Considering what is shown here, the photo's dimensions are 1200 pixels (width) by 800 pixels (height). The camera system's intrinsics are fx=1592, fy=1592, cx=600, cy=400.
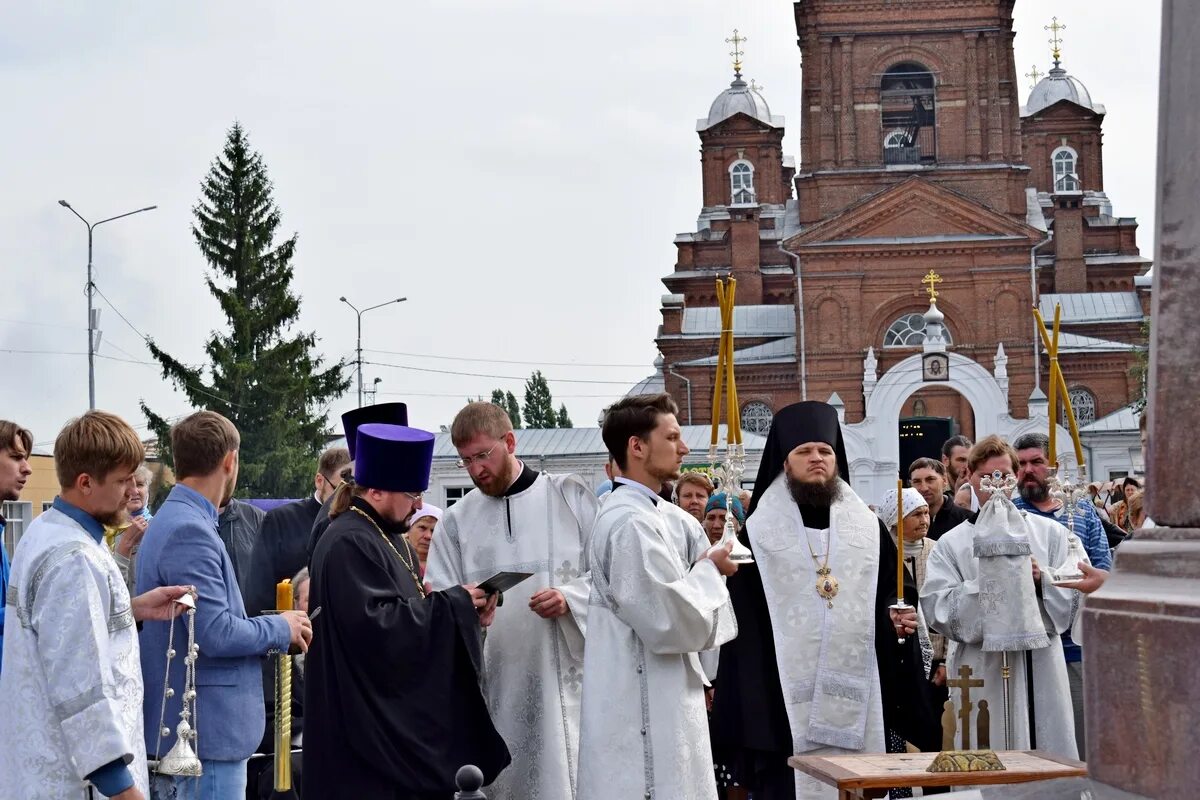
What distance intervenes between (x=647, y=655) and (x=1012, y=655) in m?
2.49

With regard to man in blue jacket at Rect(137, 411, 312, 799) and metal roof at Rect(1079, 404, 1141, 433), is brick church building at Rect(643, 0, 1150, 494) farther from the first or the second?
man in blue jacket at Rect(137, 411, 312, 799)

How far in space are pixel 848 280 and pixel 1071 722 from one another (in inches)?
1465

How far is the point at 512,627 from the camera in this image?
19.6 feet

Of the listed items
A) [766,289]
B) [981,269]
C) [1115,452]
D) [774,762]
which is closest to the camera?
[774,762]

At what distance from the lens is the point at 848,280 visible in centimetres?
4359

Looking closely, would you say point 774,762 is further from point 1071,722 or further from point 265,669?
point 265,669

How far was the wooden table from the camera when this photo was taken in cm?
448

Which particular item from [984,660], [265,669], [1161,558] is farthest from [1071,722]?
[1161,558]

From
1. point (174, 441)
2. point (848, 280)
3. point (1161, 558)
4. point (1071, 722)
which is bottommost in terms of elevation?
point (1071, 722)

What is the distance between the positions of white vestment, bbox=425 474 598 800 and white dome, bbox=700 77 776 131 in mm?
46110

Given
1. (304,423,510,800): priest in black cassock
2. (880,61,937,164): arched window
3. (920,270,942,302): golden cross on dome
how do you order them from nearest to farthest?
(304,423,510,800): priest in black cassock < (920,270,942,302): golden cross on dome < (880,61,937,164): arched window

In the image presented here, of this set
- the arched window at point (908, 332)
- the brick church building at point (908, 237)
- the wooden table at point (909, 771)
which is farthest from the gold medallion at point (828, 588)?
the arched window at point (908, 332)

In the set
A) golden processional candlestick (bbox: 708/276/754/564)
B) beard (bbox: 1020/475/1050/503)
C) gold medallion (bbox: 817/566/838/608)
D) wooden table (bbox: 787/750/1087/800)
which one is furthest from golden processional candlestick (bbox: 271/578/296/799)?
beard (bbox: 1020/475/1050/503)

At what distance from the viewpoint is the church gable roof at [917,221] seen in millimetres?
43250
